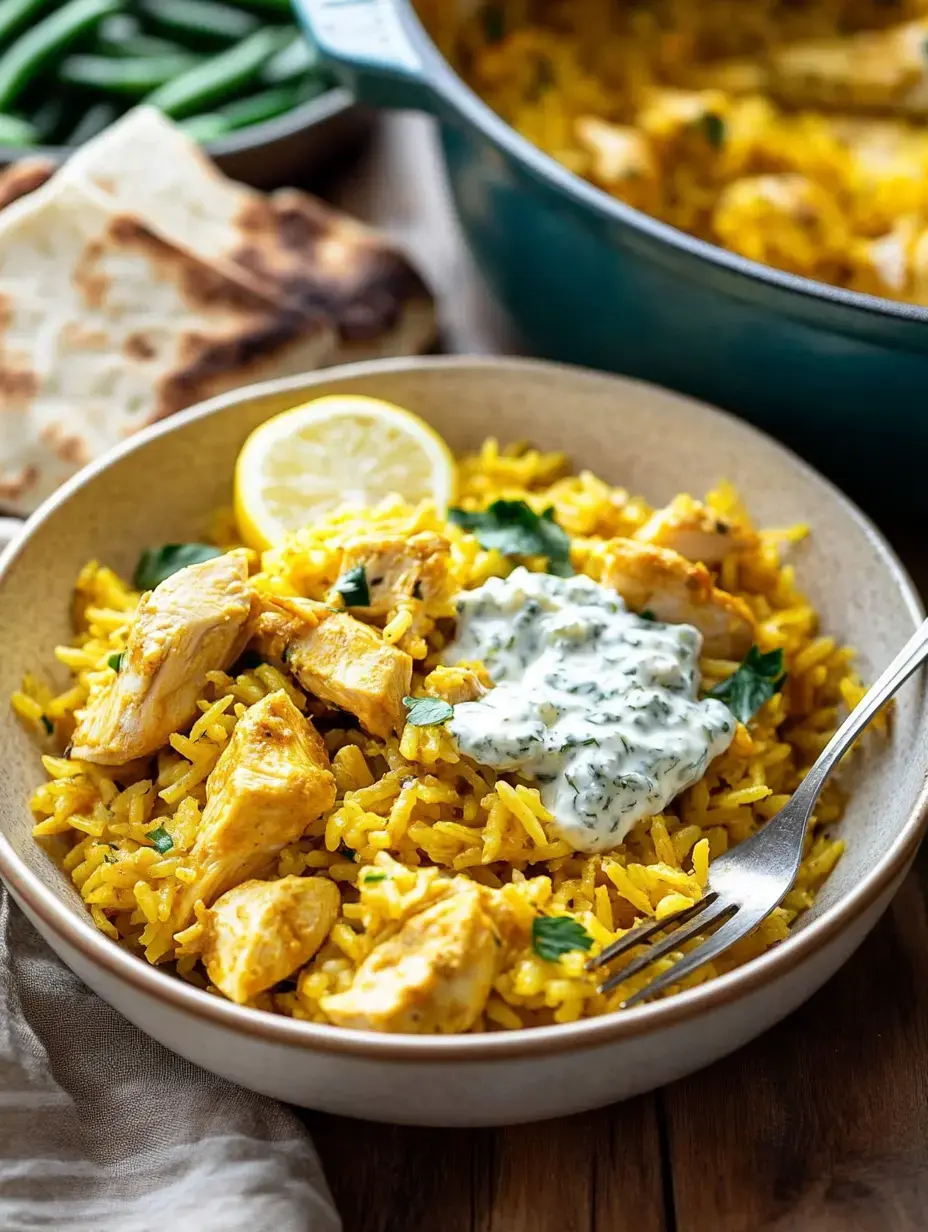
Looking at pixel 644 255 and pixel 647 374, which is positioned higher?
pixel 644 255

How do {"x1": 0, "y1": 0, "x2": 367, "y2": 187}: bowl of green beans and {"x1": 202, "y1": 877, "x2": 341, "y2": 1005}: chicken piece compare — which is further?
{"x1": 0, "y1": 0, "x2": 367, "y2": 187}: bowl of green beans

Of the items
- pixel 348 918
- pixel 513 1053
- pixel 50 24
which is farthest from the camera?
pixel 50 24

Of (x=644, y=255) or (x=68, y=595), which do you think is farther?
(x=644, y=255)

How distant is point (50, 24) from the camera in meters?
4.73

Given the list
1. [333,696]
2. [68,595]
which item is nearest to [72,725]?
[68,595]

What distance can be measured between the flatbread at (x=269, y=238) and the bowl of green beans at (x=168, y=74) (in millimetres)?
592

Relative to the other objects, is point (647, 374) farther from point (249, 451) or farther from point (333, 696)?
point (333, 696)

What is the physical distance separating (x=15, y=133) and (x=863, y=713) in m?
3.42

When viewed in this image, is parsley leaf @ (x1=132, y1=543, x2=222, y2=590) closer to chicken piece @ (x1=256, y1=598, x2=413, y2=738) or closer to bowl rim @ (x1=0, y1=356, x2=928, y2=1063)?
chicken piece @ (x1=256, y1=598, x2=413, y2=738)

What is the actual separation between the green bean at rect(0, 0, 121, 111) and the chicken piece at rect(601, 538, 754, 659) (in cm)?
311

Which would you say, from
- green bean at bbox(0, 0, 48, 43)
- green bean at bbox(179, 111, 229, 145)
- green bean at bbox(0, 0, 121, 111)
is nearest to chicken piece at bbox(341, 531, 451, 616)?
green bean at bbox(179, 111, 229, 145)

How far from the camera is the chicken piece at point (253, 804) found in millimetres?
2217

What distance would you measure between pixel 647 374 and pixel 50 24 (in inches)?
105

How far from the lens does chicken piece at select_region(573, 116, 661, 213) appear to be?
3684mm
